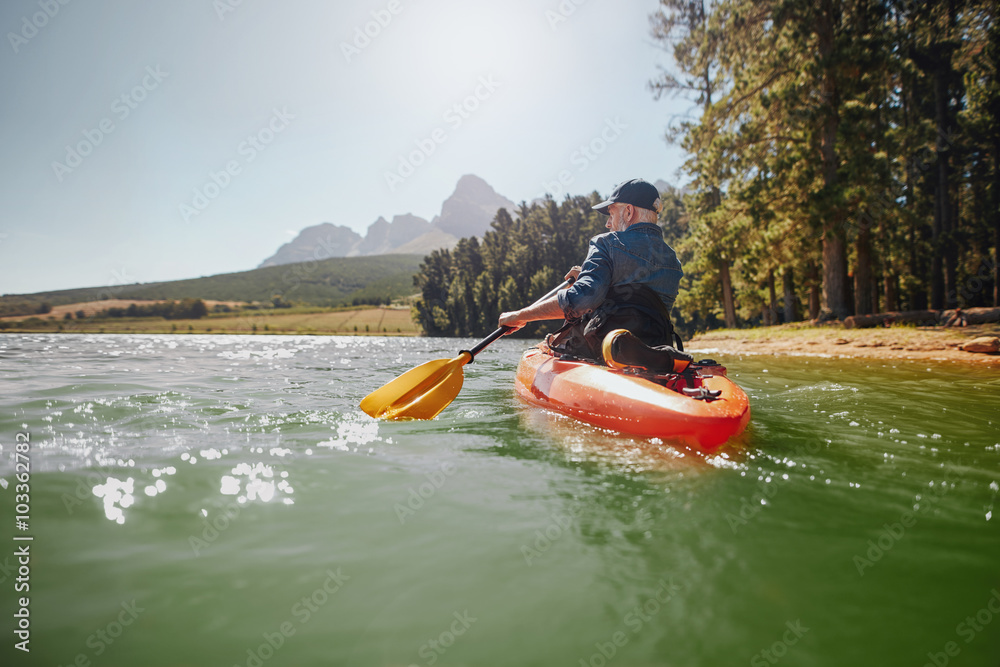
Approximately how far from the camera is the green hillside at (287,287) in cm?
10512

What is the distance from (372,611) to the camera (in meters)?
1.64

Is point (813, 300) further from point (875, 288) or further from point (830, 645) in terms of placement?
point (830, 645)

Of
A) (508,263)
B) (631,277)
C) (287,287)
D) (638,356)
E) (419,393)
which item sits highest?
(287,287)

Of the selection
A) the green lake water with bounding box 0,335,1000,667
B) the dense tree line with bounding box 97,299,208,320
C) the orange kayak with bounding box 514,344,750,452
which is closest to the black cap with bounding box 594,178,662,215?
the orange kayak with bounding box 514,344,750,452

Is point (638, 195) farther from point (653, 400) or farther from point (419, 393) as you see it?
point (419, 393)

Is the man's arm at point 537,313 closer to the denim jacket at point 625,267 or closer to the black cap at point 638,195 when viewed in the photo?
the denim jacket at point 625,267

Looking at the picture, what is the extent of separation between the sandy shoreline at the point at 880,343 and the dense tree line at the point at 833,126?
255cm

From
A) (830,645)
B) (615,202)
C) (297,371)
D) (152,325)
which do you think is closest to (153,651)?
(830,645)

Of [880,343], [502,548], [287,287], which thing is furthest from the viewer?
[287,287]

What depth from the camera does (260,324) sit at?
6562 cm

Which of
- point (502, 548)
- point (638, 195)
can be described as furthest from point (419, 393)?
point (502, 548)

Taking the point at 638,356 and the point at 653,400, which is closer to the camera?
the point at 653,400

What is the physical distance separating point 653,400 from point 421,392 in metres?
2.58

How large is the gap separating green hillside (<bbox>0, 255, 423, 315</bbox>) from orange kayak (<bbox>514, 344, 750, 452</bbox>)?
289ft
